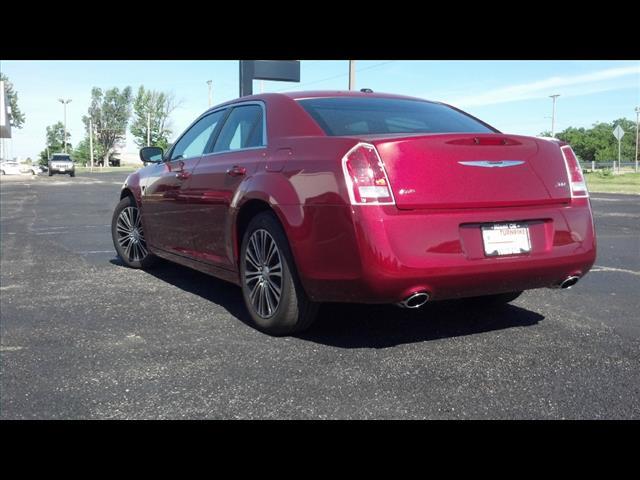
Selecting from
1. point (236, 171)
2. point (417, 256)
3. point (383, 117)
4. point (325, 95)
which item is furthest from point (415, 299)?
point (325, 95)

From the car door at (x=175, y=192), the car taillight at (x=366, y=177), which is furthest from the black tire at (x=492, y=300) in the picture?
the car door at (x=175, y=192)

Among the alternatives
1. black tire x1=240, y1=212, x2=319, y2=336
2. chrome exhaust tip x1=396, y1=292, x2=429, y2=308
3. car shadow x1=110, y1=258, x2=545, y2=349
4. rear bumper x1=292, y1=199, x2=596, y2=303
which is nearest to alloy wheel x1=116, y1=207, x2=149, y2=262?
car shadow x1=110, y1=258, x2=545, y2=349

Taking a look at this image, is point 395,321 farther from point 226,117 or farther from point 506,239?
point 226,117

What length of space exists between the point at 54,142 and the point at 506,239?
436ft

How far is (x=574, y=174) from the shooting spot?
3689mm

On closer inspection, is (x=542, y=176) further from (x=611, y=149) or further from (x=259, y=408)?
(x=611, y=149)

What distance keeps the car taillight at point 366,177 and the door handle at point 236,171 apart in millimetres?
1025

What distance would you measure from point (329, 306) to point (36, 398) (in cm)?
225

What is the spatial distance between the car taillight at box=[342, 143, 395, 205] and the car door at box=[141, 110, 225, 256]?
2.03 m

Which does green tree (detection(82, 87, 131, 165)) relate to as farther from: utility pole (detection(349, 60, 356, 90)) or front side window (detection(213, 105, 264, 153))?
front side window (detection(213, 105, 264, 153))

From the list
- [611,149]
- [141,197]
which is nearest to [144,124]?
[611,149]

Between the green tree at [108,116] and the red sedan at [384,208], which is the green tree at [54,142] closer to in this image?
the green tree at [108,116]

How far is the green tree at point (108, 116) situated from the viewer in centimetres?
10419
